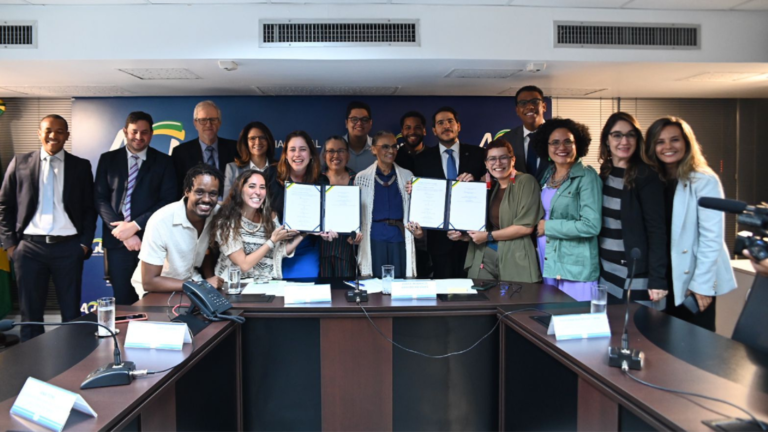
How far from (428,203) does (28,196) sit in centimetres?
311

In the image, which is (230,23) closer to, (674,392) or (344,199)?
(344,199)

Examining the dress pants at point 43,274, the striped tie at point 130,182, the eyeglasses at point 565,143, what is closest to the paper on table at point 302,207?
the striped tie at point 130,182

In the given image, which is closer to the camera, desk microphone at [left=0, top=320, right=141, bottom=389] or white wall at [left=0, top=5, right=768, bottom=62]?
desk microphone at [left=0, top=320, right=141, bottom=389]

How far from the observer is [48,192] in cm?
397

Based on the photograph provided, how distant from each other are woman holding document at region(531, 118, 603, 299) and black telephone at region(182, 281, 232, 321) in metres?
1.96

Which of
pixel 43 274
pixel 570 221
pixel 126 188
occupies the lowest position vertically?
pixel 43 274

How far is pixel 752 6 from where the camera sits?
4.11 metres

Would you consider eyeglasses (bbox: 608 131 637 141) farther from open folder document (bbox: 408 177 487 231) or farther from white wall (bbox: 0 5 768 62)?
white wall (bbox: 0 5 768 62)

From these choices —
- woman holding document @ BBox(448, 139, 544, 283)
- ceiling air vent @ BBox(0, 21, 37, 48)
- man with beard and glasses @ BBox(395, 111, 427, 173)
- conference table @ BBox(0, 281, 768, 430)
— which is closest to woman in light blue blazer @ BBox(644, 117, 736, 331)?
conference table @ BBox(0, 281, 768, 430)

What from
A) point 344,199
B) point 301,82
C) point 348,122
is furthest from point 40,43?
point 344,199

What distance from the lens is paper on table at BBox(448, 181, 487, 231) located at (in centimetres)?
340

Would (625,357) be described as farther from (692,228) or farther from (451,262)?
(451,262)

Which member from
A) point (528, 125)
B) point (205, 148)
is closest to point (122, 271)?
point (205, 148)

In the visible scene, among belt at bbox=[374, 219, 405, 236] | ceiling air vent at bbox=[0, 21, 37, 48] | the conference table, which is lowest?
the conference table
